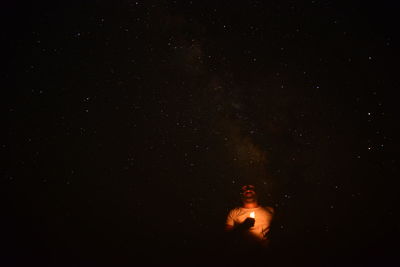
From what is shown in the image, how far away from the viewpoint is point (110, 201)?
3.86 m

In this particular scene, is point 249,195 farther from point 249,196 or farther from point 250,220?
point 250,220

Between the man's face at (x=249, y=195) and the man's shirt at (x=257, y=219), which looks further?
the man's face at (x=249, y=195)

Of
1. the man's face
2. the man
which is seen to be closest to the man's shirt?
the man

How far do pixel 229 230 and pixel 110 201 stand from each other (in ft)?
7.30

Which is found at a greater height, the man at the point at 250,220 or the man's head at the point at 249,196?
the man's head at the point at 249,196

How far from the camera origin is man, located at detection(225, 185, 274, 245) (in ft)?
7.76

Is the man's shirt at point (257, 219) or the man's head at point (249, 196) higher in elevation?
the man's head at point (249, 196)

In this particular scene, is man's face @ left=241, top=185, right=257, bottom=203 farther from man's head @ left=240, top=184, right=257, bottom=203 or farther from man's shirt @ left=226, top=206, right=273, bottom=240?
man's shirt @ left=226, top=206, right=273, bottom=240

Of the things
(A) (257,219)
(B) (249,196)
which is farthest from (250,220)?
(B) (249,196)

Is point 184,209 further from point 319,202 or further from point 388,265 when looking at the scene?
point 388,265

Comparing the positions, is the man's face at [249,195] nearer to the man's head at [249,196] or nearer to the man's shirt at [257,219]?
the man's head at [249,196]

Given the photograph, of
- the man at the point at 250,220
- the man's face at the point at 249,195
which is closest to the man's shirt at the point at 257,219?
the man at the point at 250,220

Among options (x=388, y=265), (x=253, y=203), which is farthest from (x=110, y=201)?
(x=388, y=265)

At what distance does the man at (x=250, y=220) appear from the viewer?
2365 mm
